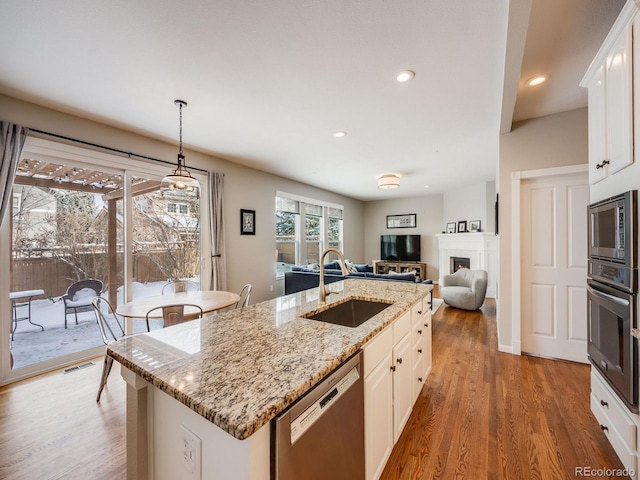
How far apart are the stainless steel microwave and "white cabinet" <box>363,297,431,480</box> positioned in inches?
45.0

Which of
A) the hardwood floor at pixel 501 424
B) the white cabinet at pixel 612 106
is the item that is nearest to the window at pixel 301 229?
the hardwood floor at pixel 501 424

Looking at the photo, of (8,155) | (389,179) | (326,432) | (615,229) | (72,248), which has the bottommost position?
(326,432)

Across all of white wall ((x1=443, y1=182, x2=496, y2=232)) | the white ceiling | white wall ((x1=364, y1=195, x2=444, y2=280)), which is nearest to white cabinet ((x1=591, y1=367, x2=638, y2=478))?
the white ceiling

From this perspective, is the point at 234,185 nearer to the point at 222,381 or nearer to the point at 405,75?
the point at 405,75

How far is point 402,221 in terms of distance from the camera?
27.8 ft

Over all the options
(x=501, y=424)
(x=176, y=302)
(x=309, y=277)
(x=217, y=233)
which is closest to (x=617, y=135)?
(x=501, y=424)

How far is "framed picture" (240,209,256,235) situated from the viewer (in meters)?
4.78

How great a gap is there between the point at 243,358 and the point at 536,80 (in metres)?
3.07

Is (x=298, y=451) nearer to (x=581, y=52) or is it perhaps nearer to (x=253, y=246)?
(x=581, y=52)

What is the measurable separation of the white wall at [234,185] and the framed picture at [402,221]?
3.17m

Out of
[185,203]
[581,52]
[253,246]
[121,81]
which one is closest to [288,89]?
[121,81]

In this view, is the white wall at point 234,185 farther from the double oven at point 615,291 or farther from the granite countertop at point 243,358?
the double oven at point 615,291

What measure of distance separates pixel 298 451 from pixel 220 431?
25 centimetres

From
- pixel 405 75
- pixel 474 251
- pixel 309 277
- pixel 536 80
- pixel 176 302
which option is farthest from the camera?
pixel 474 251
